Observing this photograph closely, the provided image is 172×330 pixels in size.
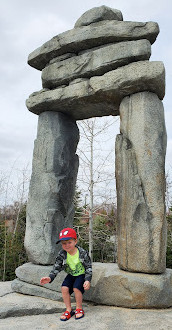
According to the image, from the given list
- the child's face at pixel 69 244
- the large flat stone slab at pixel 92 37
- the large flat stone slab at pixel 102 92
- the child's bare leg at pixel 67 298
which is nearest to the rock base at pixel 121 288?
the child's bare leg at pixel 67 298

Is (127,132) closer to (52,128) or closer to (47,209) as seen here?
(52,128)

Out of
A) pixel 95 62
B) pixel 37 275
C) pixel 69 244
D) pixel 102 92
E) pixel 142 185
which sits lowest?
pixel 37 275

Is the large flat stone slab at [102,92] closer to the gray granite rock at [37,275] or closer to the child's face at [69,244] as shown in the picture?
the child's face at [69,244]

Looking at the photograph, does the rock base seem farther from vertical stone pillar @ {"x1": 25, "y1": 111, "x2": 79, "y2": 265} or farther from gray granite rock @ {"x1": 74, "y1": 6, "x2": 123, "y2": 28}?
gray granite rock @ {"x1": 74, "y1": 6, "x2": 123, "y2": 28}

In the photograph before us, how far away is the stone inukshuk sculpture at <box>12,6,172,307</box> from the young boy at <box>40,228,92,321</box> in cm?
45

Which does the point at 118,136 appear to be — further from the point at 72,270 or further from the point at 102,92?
the point at 72,270

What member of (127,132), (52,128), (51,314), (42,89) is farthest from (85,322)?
(42,89)

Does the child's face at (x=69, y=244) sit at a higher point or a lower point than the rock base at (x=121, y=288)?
higher

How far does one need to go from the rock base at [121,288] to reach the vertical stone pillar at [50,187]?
0.38 meters

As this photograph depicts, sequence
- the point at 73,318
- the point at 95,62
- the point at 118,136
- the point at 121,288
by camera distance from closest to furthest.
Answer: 1. the point at 73,318
2. the point at 121,288
3. the point at 118,136
4. the point at 95,62

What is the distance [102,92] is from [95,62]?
50cm

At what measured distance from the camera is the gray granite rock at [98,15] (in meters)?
4.43

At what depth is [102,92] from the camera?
13.5 feet

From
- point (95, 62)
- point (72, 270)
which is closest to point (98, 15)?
point (95, 62)
